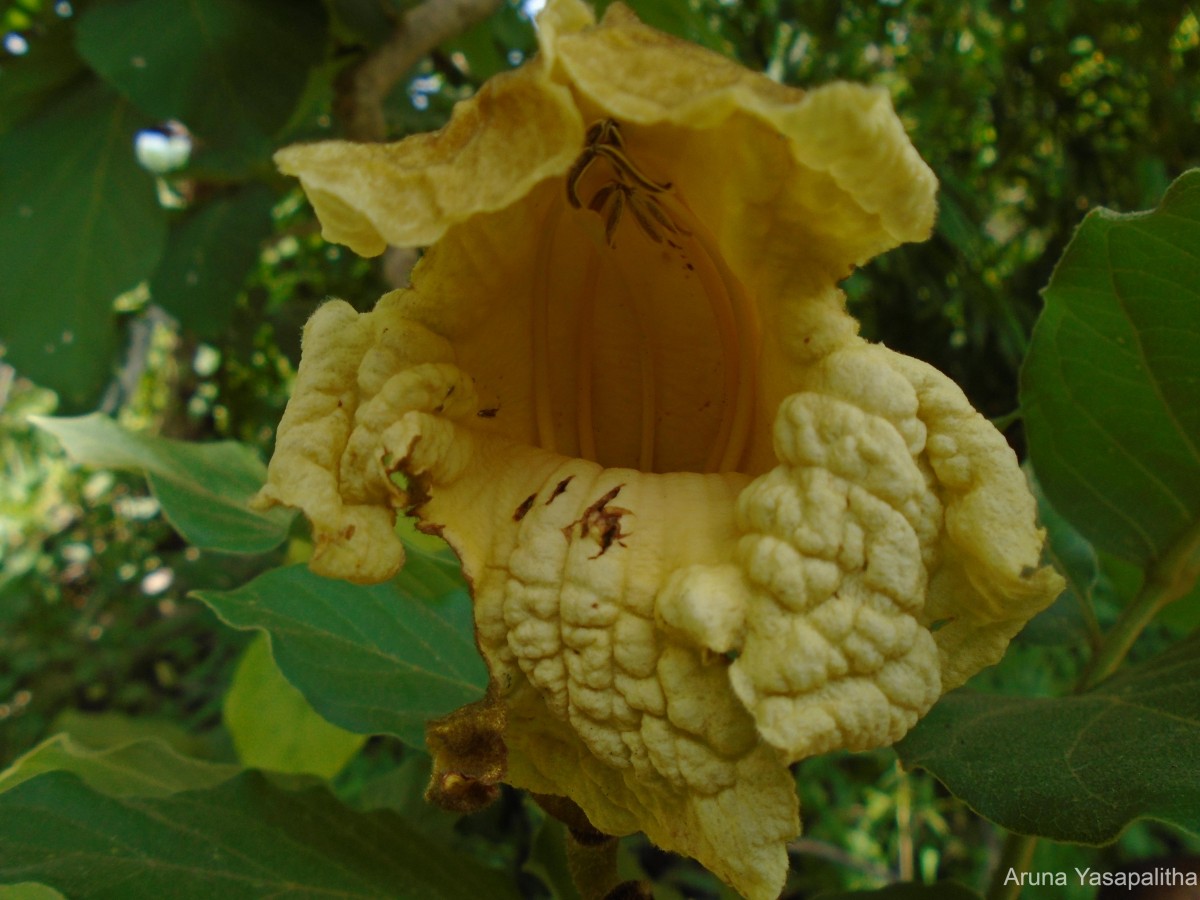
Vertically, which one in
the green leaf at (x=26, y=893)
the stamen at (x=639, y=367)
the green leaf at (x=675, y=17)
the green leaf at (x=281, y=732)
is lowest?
the green leaf at (x=281, y=732)

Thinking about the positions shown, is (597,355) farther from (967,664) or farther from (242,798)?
(242,798)

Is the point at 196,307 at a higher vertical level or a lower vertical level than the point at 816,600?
lower

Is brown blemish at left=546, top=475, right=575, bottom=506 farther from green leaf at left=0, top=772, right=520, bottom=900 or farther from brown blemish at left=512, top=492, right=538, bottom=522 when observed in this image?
green leaf at left=0, top=772, right=520, bottom=900

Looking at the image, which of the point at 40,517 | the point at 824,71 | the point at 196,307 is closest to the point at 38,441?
the point at 40,517

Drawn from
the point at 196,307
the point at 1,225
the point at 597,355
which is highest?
the point at 597,355

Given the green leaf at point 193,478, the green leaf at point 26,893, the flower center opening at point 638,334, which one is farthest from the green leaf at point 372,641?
the flower center opening at point 638,334

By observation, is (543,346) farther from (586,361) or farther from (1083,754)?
(1083,754)

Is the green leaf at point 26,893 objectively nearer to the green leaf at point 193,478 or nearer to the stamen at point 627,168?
the green leaf at point 193,478
